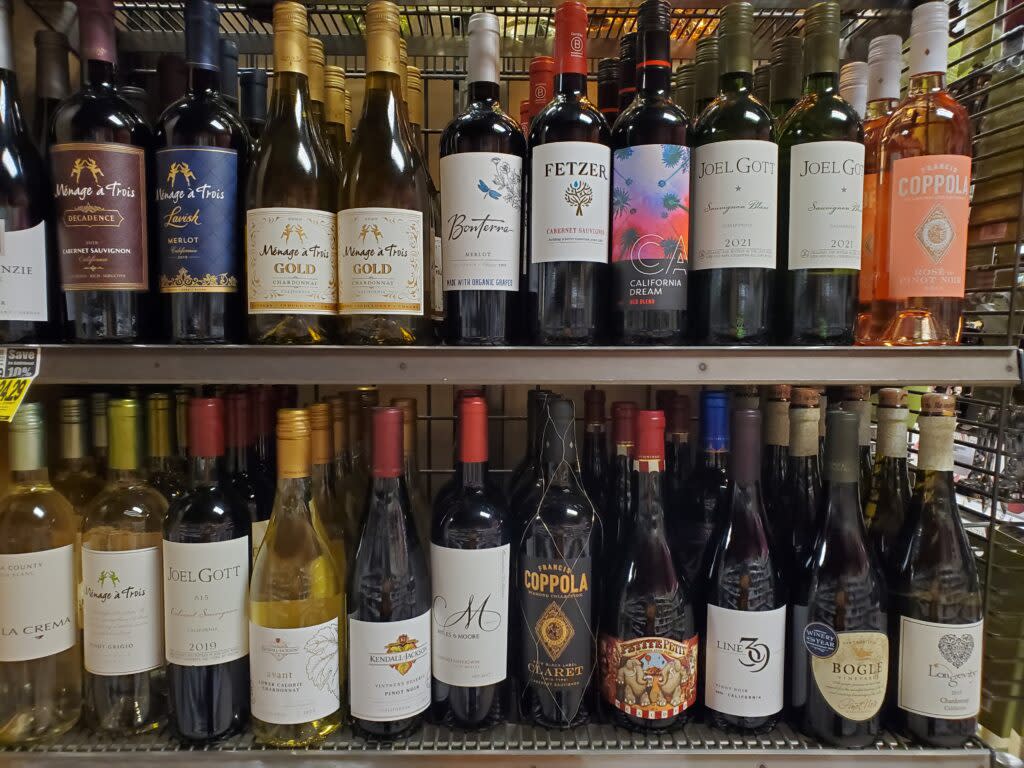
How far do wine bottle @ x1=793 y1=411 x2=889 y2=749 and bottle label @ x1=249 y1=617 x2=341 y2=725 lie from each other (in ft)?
2.01

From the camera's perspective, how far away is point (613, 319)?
2.53ft

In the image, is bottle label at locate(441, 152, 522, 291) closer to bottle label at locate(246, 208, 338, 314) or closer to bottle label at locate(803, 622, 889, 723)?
bottle label at locate(246, 208, 338, 314)

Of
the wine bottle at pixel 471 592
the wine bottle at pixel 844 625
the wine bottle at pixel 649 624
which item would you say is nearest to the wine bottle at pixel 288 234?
the wine bottle at pixel 471 592

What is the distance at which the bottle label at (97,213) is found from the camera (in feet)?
2.36

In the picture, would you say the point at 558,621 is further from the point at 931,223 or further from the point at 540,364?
the point at 931,223

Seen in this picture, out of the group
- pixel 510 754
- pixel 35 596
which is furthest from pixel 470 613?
pixel 35 596

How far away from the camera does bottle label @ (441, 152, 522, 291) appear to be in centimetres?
74

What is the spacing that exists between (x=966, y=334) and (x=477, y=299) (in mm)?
721

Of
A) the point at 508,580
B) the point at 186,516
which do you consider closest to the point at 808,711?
the point at 508,580

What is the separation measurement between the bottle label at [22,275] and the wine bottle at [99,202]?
0.02m

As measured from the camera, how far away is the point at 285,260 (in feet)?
2.40

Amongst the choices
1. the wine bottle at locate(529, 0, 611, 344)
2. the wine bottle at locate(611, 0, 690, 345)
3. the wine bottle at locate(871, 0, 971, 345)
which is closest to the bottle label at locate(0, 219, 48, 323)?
the wine bottle at locate(529, 0, 611, 344)

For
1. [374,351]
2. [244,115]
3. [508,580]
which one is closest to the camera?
[374,351]

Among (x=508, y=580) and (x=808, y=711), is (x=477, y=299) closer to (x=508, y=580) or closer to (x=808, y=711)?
(x=508, y=580)
